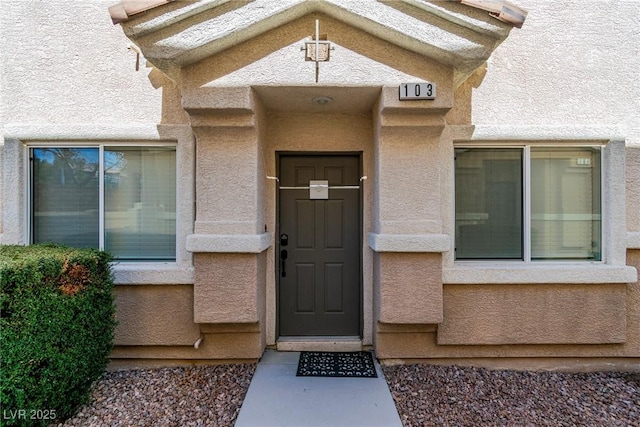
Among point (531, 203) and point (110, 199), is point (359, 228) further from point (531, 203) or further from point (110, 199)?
point (110, 199)

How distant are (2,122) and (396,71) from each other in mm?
4978

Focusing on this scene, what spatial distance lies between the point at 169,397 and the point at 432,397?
2.86 meters

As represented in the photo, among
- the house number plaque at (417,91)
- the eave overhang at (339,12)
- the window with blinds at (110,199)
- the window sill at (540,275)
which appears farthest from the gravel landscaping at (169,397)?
the house number plaque at (417,91)

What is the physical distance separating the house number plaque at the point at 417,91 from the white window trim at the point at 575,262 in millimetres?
922

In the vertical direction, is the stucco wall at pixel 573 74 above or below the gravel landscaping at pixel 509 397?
above

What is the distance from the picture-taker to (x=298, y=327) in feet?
15.7

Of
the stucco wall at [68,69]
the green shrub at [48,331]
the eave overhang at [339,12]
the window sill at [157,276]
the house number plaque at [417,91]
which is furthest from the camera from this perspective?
the stucco wall at [68,69]

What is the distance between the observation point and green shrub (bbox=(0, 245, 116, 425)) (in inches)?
113

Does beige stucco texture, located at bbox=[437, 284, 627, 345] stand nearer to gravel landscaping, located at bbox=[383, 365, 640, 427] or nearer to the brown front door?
gravel landscaping, located at bbox=[383, 365, 640, 427]

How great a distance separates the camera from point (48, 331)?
3.08m

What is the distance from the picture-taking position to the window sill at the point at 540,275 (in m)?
4.17

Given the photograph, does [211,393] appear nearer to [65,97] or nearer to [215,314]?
[215,314]

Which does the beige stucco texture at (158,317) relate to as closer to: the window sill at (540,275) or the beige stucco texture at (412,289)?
the beige stucco texture at (412,289)

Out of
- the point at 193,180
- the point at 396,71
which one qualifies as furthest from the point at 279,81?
the point at 193,180
